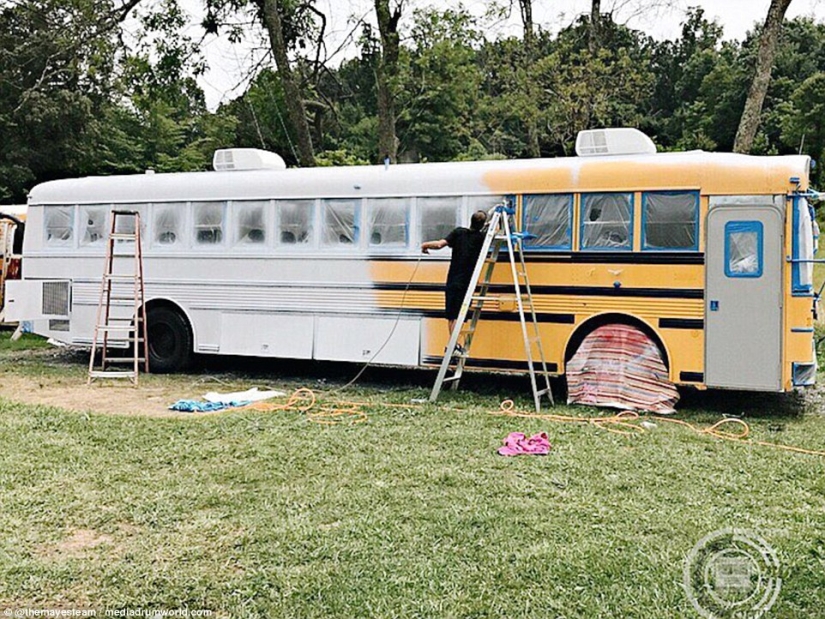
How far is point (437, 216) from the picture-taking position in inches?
364

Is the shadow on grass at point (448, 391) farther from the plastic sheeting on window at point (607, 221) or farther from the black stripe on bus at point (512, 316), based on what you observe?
the plastic sheeting on window at point (607, 221)

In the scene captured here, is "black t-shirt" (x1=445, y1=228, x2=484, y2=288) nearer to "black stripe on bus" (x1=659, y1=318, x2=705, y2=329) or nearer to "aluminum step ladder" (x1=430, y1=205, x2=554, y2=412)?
"aluminum step ladder" (x1=430, y1=205, x2=554, y2=412)

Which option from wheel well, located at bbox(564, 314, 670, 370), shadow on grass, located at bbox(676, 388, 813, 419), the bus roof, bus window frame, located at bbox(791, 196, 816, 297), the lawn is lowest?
the lawn

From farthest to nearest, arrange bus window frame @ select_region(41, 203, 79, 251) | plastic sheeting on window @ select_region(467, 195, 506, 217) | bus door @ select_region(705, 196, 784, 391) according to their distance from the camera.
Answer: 1. bus window frame @ select_region(41, 203, 79, 251)
2. plastic sheeting on window @ select_region(467, 195, 506, 217)
3. bus door @ select_region(705, 196, 784, 391)

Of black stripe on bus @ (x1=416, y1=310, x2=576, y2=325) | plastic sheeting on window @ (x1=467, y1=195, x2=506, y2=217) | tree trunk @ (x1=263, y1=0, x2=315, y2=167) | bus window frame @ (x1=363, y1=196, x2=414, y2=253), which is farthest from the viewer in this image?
tree trunk @ (x1=263, y1=0, x2=315, y2=167)

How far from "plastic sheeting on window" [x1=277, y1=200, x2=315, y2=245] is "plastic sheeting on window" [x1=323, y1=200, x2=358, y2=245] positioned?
23cm

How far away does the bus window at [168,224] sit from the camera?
1066cm

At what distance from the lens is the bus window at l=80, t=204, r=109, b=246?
11117mm

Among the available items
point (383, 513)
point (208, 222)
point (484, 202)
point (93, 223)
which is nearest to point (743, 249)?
point (484, 202)

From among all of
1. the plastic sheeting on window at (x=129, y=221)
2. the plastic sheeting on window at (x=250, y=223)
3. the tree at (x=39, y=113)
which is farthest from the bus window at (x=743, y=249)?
the tree at (x=39, y=113)

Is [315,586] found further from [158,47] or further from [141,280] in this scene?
[158,47]

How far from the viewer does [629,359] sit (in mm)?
8188

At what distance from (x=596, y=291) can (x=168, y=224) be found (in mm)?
5425

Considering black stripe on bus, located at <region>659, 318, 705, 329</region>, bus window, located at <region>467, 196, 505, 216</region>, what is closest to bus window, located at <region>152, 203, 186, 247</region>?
bus window, located at <region>467, 196, 505, 216</region>
